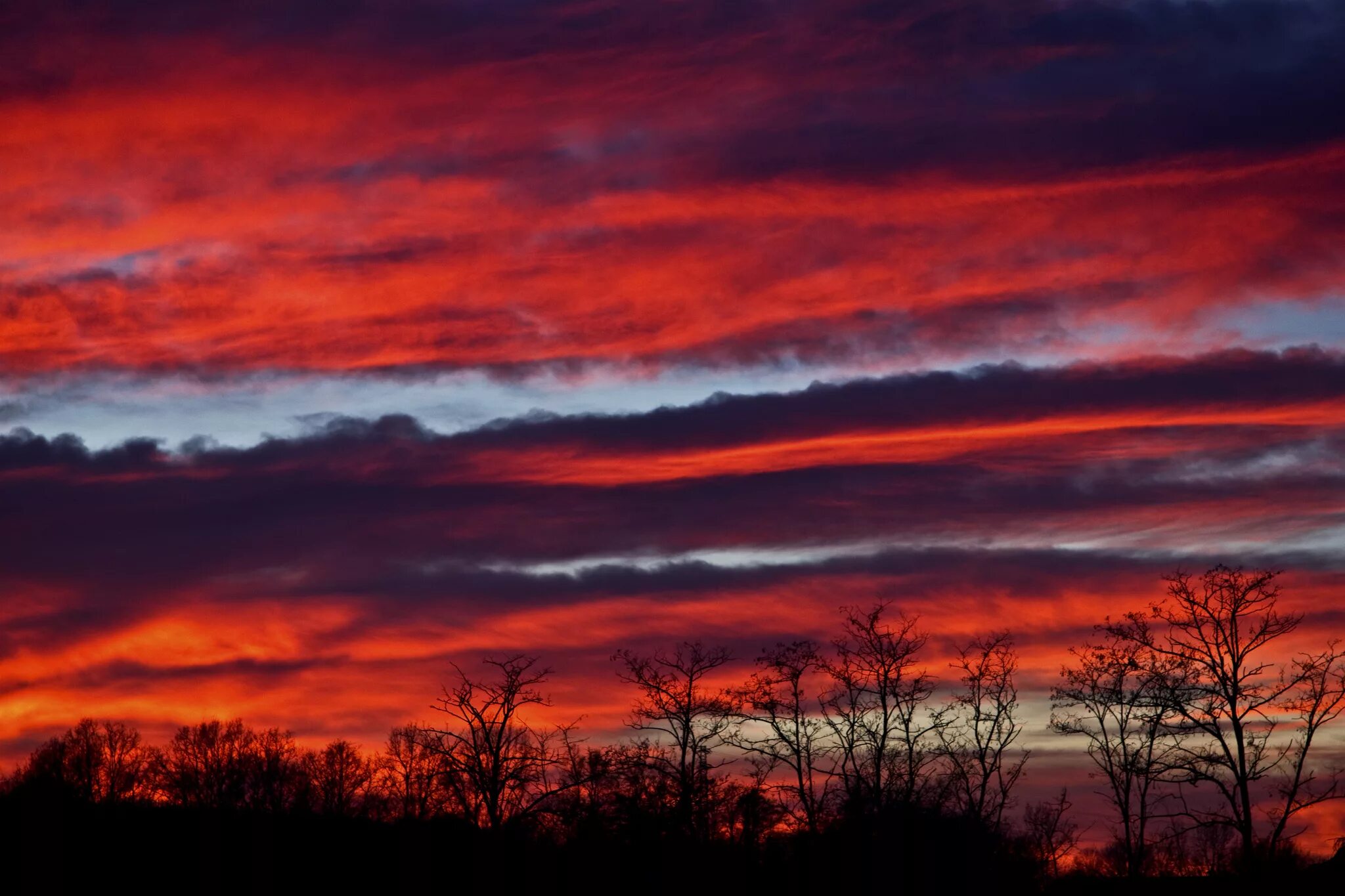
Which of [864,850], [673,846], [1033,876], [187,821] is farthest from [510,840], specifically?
[1033,876]

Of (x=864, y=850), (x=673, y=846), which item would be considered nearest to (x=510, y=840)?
(x=673, y=846)

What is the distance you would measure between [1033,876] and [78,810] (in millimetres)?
37036

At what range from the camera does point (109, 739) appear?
99.6 m

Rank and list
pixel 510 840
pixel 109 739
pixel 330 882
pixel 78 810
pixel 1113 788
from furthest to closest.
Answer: pixel 109 739 → pixel 1113 788 → pixel 510 840 → pixel 330 882 → pixel 78 810

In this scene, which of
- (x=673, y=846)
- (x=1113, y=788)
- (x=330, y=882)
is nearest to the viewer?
(x=330, y=882)

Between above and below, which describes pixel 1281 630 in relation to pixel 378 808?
above

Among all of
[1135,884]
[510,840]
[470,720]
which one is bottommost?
[1135,884]

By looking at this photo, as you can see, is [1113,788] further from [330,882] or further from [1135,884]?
[330,882]

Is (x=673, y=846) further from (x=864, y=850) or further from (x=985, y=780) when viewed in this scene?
(x=985, y=780)

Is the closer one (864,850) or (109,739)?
(864,850)

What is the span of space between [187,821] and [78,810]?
252 cm

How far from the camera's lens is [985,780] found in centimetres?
6625

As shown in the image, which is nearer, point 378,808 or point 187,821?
point 187,821

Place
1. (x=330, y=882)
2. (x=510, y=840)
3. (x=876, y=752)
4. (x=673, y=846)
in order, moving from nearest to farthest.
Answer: (x=330, y=882)
(x=510, y=840)
(x=673, y=846)
(x=876, y=752)
